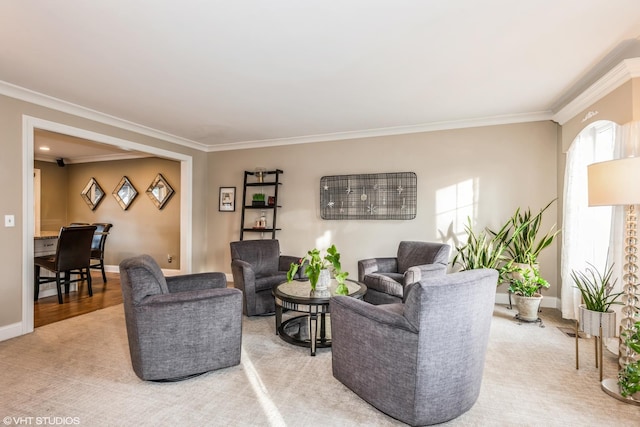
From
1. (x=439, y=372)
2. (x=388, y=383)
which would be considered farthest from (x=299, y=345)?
(x=439, y=372)

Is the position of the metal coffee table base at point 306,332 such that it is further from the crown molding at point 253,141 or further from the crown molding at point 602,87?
the crown molding at point 602,87

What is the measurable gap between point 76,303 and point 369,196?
Answer: 4.34m

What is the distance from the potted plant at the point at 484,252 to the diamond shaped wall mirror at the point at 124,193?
614cm

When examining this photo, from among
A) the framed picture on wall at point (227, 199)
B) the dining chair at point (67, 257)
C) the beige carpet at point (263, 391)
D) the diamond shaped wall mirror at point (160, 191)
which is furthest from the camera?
the diamond shaped wall mirror at point (160, 191)

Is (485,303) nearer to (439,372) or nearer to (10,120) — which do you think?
(439,372)

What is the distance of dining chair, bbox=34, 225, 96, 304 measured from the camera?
436cm

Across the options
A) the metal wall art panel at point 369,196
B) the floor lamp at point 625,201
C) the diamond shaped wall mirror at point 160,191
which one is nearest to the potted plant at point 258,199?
the metal wall art panel at point 369,196

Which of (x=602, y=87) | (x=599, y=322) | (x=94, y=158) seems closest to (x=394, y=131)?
(x=602, y=87)

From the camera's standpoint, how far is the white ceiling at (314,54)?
204 centimetres

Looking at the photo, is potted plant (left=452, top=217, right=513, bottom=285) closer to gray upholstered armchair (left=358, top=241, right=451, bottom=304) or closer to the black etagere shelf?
gray upholstered armchair (left=358, top=241, right=451, bottom=304)

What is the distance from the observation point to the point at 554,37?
7.72 feet

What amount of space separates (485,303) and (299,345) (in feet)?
5.49

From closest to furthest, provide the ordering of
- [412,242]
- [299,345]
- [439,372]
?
[439,372] < [299,345] < [412,242]

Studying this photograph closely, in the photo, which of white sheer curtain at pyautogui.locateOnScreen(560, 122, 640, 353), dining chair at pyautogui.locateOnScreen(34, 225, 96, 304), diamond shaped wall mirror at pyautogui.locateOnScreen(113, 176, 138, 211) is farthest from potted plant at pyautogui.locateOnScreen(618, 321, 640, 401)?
diamond shaped wall mirror at pyautogui.locateOnScreen(113, 176, 138, 211)
